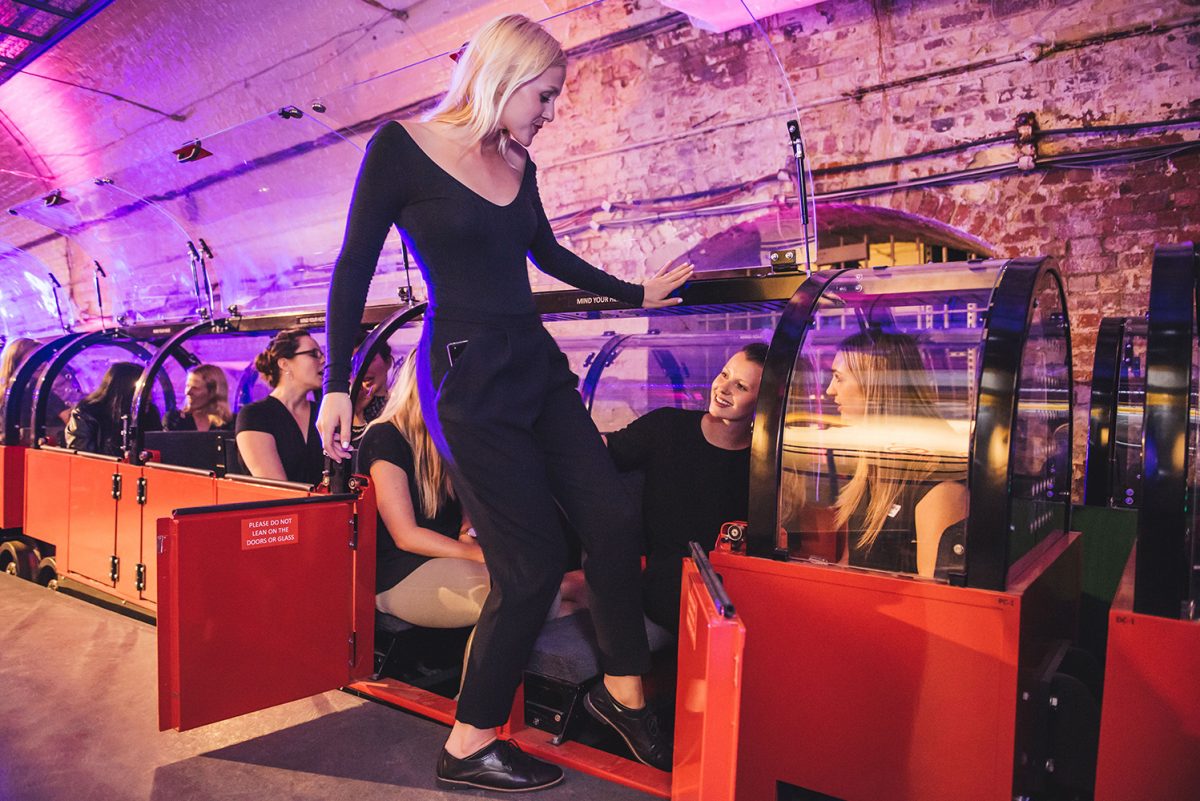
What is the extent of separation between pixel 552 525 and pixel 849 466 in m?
0.82

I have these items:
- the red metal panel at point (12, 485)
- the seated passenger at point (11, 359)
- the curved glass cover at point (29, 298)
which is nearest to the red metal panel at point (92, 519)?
the red metal panel at point (12, 485)

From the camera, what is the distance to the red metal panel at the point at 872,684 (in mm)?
1786

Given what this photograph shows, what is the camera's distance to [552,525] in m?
2.07

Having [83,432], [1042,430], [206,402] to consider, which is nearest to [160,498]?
[83,432]

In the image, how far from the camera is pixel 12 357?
583cm

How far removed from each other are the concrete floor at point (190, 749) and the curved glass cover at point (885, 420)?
96 cm

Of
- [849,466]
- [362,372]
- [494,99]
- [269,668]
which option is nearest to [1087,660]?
[849,466]

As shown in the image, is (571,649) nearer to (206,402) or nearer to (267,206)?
(206,402)

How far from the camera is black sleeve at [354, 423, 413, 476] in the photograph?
9.79 ft

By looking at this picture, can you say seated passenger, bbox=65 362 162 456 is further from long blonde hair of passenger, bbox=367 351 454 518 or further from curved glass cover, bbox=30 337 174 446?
long blonde hair of passenger, bbox=367 351 454 518

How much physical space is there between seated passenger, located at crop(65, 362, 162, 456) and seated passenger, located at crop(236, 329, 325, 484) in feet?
4.52

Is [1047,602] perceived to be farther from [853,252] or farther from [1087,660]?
[853,252]

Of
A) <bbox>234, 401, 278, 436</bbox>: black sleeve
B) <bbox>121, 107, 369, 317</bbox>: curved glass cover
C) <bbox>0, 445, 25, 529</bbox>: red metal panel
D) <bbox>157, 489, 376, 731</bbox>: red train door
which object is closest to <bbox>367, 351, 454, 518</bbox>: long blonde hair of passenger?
<bbox>157, 489, 376, 731</bbox>: red train door

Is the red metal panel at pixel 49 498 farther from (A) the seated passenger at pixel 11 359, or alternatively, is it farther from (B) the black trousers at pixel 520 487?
(B) the black trousers at pixel 520 487
